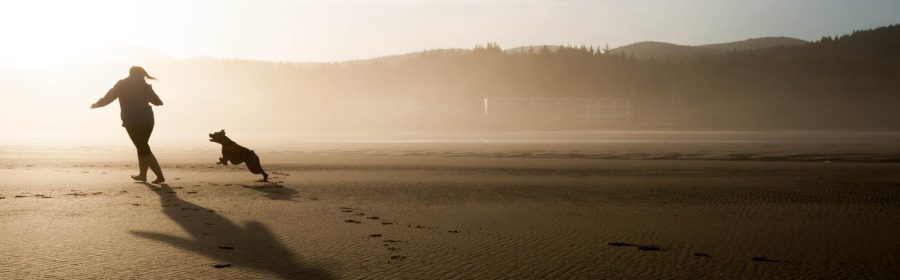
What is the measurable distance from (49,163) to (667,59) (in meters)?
78.2

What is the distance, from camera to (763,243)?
582 centimetres

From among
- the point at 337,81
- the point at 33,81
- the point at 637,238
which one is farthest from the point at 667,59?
the point at 637,238

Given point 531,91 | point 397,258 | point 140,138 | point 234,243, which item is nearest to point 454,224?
point 397,258

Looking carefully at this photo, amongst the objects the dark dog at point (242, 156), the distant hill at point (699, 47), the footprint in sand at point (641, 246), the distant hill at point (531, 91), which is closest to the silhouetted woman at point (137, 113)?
the dark dog at point (242, 156)

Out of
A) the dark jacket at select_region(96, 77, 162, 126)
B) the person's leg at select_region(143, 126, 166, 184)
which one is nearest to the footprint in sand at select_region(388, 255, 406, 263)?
the person's leg at select_region(143, 126, 166, 184)

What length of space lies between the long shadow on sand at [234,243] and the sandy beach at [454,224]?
19 millimetres

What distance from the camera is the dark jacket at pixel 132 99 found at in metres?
11.4

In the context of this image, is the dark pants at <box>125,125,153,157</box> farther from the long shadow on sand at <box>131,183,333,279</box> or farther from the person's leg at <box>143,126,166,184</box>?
the long shadow on sand at <box>131,183,333,279</box>

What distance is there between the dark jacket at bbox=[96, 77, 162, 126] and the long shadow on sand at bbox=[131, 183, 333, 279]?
390 centimetres

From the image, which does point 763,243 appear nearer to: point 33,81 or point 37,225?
point 37,225

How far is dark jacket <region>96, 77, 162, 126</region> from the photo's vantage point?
11.4 metres

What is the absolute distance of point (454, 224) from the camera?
22.9ft

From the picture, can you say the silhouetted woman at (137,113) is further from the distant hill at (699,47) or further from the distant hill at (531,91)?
the distant hill at (699,47)

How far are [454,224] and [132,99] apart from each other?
661 centimetres
